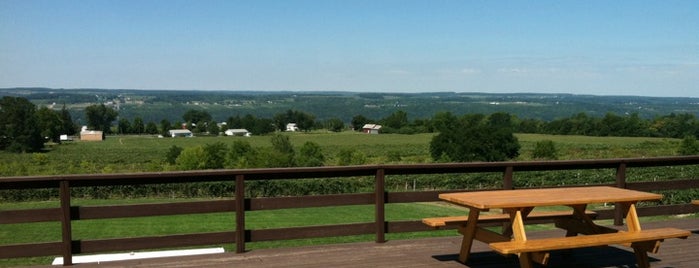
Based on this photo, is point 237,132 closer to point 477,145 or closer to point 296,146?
point 296,146

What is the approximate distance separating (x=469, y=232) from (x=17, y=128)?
9100cm

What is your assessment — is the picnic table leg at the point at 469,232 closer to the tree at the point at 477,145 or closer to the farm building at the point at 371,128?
the tree at the point at 477,145

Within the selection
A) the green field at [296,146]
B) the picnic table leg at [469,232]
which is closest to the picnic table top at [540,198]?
the picnic table leg at [469,232]

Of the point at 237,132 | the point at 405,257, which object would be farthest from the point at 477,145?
the point at 405,257

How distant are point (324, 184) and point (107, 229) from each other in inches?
681

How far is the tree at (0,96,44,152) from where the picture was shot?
276ft

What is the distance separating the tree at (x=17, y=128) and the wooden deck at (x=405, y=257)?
8807 centimetres

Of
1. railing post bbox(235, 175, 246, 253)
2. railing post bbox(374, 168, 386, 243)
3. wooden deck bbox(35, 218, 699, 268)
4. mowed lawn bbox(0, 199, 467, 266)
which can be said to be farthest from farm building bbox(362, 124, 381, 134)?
railing post bbox(235, 175, 246, 253)

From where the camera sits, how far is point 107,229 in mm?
22250

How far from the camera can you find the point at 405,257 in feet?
18.8

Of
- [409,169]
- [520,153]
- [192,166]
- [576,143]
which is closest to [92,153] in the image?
[192,166]

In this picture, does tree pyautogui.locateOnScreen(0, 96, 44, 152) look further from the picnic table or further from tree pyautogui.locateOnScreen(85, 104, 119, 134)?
the picnic table

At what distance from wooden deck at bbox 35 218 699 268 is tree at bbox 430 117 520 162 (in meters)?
67.9

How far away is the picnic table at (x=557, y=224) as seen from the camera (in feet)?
15.8
